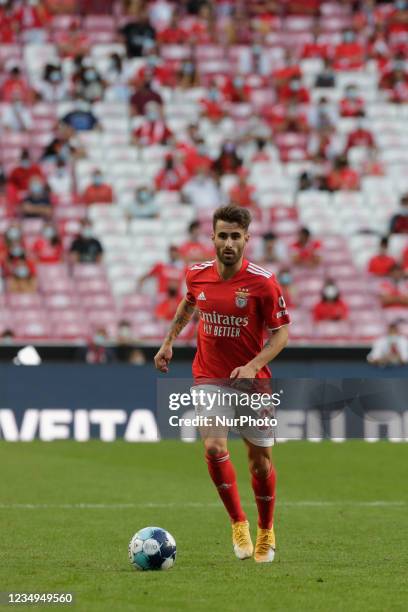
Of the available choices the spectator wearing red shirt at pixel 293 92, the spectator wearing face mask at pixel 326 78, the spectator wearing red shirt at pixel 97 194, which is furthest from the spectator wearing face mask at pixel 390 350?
the spectator wearing face mask at pixel 326 78

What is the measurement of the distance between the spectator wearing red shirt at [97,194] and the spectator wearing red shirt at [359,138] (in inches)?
196

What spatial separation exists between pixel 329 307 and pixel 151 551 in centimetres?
1495

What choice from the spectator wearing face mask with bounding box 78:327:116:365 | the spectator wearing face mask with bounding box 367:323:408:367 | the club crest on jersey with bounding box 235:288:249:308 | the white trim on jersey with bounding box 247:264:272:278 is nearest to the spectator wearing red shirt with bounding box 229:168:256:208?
the spectator wearing face mask with bounding box 367:323:408:367

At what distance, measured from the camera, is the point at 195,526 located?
1091cm

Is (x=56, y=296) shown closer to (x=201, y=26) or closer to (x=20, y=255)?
(x=20, y=255)

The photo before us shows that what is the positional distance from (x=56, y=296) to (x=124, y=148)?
4.47m

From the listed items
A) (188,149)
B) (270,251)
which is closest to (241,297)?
(270,251)

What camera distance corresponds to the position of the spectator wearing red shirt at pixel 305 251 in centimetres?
2408

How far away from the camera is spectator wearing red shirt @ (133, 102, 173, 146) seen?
1025 inches

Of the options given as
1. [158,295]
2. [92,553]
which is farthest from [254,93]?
[92,553]

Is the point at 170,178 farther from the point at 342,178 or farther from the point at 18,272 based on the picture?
the point at 18,272

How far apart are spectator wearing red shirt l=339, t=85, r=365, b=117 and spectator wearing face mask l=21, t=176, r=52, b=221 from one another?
6.59 metres

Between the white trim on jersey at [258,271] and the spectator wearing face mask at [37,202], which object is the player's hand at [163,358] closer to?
the white trim on jersey at [258,271]

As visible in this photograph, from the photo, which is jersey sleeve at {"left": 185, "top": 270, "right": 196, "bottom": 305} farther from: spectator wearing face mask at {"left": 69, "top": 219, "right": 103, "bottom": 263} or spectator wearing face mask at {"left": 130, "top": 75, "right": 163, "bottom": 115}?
spectator wearing face mask at {"left": 130, "top": 75, "right": 163, "bottom": 115}
